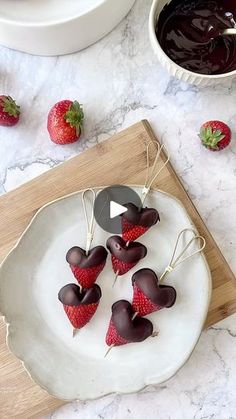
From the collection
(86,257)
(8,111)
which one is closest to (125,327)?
(86,257)

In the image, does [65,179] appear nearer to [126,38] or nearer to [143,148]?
[143,148]

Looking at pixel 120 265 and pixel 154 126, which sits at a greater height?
pixel 154 126

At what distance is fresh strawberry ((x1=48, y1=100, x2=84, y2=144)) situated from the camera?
1121 millimetres

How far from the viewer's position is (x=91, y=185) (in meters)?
1.13

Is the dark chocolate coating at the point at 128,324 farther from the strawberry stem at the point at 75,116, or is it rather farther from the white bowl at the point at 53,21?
the white bowl at the point at 53,21

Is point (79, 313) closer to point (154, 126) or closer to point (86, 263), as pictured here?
point (86, 263)

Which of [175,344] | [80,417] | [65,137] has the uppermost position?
[65,137]

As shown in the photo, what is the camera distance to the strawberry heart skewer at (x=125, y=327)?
3.46 ft

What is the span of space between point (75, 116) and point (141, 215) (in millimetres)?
172

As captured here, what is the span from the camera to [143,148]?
1137 millimetres

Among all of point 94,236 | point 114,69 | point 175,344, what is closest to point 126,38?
point 114,69

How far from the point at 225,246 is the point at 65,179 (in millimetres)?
241

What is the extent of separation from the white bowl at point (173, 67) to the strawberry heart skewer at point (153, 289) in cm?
20

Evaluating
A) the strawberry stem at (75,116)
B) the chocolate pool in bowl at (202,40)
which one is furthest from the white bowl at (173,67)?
the strawberry stem at (75,116)
